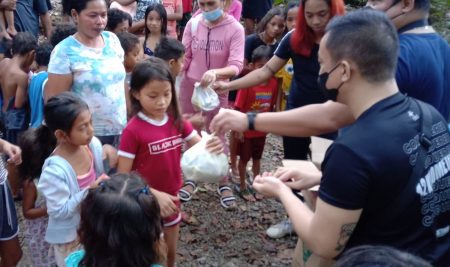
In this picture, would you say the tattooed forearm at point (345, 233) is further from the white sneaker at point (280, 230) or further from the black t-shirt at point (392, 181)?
the white sneaker at point (280, 230)

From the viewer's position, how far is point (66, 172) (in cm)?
251

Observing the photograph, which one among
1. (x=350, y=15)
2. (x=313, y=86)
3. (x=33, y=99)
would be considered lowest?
(x=33, y=99)

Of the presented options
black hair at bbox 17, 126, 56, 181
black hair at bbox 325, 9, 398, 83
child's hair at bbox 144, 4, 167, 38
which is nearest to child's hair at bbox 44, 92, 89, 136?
black hair at bbox 17, 126, 56, 181

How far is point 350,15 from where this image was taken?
5.91ft

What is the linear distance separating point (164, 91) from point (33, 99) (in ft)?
5.39

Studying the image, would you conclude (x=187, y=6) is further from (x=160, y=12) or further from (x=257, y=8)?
(x=160, y=12)

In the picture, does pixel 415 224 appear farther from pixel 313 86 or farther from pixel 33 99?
pixel 33 99

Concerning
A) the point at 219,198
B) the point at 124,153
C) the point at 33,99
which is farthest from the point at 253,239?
the point at 33,99

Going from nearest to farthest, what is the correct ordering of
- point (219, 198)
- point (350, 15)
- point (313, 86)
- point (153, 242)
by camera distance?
1. point (350, 15)
2. point (153, 242)
3. point (313, 86)
4. point (219, 198)

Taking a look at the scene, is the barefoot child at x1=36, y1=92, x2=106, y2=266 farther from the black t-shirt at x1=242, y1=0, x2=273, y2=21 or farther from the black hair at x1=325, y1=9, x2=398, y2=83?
the black t-shirt at x1=242, y1=0, x2=273, y2=21

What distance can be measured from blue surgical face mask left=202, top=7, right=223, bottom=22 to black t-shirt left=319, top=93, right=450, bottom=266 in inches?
116

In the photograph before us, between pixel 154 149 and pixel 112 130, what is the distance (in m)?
0.67

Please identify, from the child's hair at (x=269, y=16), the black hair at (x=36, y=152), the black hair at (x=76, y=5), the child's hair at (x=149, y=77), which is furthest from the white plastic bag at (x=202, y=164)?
the child's hair at (x=269, y=16)

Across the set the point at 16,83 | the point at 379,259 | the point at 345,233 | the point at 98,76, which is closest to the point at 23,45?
the point at 16,83
